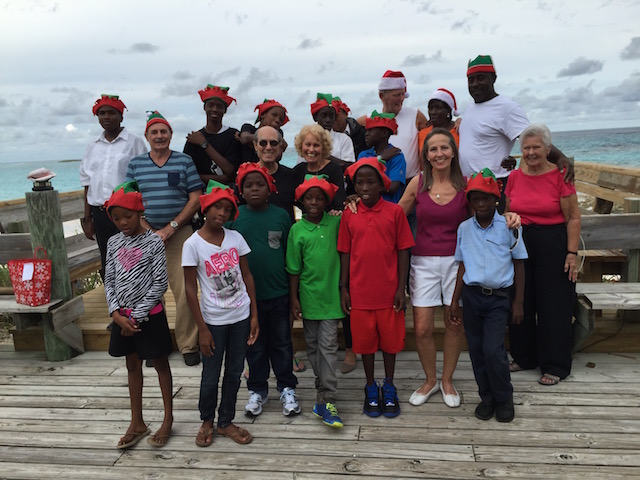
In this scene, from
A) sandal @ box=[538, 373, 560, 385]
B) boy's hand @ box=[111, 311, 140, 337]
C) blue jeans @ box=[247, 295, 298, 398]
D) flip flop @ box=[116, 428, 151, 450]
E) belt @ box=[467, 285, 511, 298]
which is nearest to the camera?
boy's hand @ box=[111, 311, 140, 337]

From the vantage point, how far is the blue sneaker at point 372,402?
365cm

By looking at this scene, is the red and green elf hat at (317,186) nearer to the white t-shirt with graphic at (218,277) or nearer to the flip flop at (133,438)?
the white t-shirt with graphic at (218,277)

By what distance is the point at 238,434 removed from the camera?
11.1ft

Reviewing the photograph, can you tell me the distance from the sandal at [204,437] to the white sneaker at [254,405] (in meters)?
0.35

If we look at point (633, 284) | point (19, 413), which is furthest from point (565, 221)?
point (19, 413)

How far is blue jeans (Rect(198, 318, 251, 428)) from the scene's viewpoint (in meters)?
3.33

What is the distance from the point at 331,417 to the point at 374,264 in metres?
1.07

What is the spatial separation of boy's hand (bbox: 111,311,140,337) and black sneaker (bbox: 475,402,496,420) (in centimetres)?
236

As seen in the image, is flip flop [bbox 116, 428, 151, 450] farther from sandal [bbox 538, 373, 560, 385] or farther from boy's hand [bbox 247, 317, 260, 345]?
sandal [bbox 538, 373, 560, 385]

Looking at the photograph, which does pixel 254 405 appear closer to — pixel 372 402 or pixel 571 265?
pixel 372 402

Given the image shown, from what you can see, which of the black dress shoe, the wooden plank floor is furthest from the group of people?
the black dress shoe

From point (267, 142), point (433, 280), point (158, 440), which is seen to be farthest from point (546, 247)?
point (158, 440)

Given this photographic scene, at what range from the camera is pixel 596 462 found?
3.02 meters

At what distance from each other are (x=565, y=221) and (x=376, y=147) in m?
1.56
